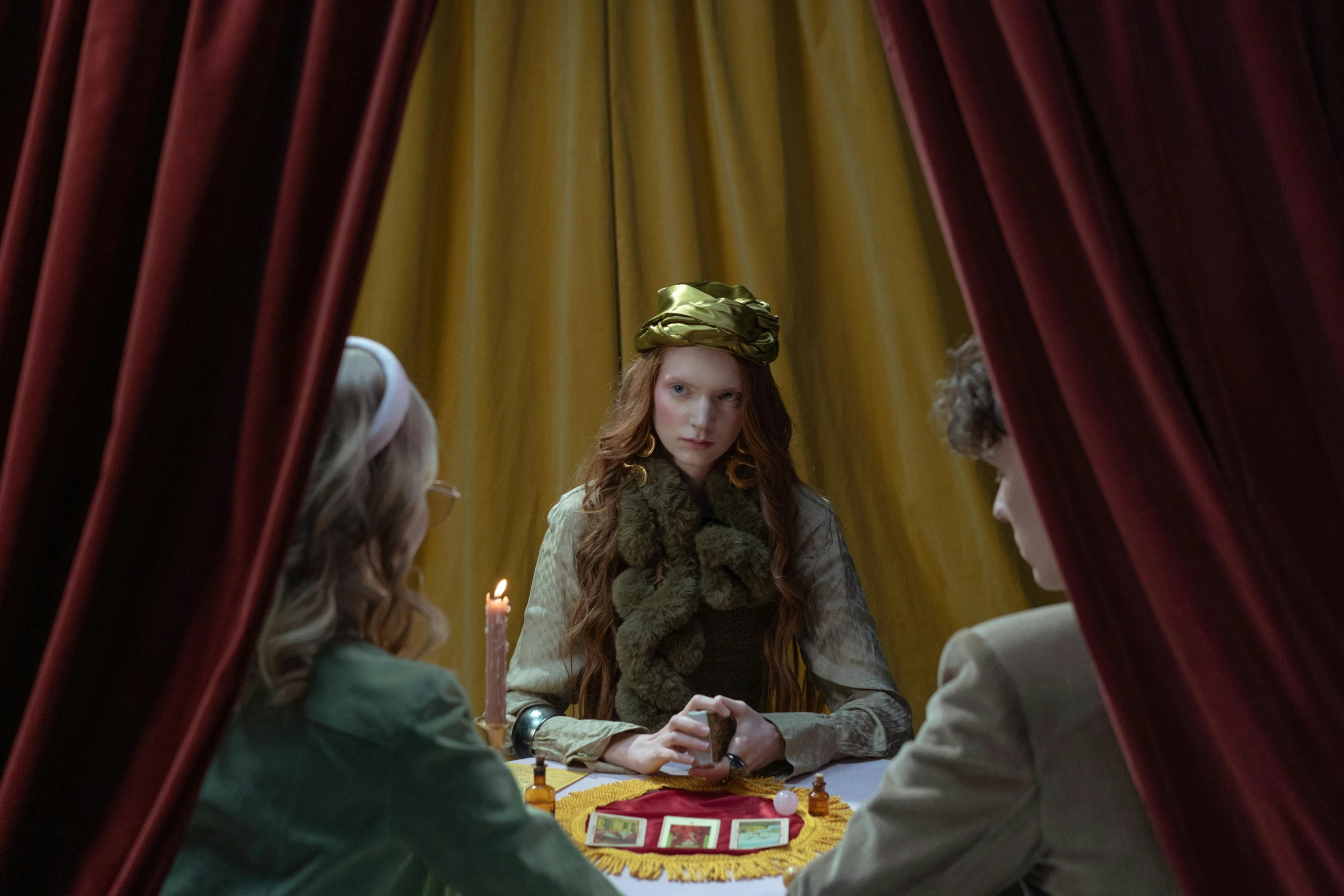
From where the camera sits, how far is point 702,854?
164 centimetres

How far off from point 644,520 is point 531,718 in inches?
19.5

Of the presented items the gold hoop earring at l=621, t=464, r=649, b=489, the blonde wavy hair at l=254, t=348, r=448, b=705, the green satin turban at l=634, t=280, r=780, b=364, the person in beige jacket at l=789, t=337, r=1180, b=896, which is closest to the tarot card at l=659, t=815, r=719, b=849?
the person in beige jacket at l=789, t=337, r=1180, b=896

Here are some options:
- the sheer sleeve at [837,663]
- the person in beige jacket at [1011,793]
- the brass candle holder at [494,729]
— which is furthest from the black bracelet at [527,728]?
the person in beige jacket at [1011,793]

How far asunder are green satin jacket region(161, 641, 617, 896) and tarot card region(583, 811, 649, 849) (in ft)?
1.41

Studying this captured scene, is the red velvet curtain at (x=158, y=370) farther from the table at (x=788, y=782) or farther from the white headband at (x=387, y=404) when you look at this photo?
the table at (x=788, y=782)

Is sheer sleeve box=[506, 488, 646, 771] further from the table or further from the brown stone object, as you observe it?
the brown stone object

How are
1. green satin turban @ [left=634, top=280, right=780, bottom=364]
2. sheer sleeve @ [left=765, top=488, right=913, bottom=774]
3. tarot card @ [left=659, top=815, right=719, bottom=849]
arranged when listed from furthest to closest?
1. green satin turban @ [left=634, top=280, right=780, bottom=364]
2. sheer sleeve @ [left=765, top=488, right=913, bottom=774]
3. tarot card @ [left=659, top=815, right=719, bottom=849]

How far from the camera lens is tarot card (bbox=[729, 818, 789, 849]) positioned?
5.47ft

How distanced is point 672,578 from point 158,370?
144 centimetres

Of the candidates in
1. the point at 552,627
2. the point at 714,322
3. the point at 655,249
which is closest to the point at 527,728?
the point at 552,627

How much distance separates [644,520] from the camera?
2529mm

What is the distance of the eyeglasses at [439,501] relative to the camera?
141 cm

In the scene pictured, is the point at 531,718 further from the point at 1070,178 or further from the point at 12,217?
the point at 1070,178

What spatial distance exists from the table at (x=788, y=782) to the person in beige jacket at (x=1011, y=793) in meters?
0.25
